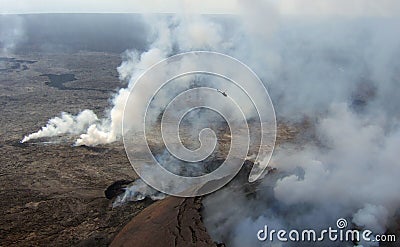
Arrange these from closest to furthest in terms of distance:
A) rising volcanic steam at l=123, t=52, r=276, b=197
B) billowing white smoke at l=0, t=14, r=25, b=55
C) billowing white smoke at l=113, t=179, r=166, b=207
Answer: billowing white smoke at l=113, t=179, r=166, b=207, rising volcanic steam at l=123, t=52, r=276, b=197, billowing white smoke at l=0, t=14, r=25, b=55

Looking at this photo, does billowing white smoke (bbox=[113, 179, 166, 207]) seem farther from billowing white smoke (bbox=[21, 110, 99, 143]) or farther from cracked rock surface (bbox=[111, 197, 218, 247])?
billowing white smoke (bbox=[21, 110, 99, 143])

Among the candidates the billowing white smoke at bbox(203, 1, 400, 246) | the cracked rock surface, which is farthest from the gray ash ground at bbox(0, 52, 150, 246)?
the billowing white smoke at bbox(203, 1, 400, 246)

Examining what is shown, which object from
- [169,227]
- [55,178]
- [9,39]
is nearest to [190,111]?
[55,178]

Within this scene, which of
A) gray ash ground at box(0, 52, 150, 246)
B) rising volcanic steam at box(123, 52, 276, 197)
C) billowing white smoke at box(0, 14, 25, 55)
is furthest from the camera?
billowing white smoke at box(0, 14, 25, 55)

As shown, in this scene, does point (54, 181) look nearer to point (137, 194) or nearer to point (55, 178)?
point (55, 178)

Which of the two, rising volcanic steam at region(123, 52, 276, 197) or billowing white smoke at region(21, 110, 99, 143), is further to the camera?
billowing white smoke at region(21, 110, 99, 143)

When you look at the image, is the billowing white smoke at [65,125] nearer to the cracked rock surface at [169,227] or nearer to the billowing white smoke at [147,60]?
the billowing white smoke at [147,60]

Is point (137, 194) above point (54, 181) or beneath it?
beneath

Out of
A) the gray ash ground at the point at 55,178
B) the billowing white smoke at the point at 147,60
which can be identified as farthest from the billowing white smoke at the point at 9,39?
the gray ash ground at the point at 55,178
